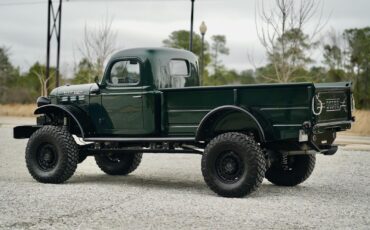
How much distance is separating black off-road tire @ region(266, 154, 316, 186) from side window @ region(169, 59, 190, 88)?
2082 millimetres

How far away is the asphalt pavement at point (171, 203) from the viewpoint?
24.6ft

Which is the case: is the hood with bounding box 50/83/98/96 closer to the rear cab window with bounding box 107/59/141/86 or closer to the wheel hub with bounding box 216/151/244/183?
the rear cab window with bounding box 107/59/141/86

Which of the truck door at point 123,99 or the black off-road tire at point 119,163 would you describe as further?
the black off-road tire at point 119,163

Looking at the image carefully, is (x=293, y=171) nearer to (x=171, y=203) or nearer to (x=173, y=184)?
(x=173, y=184)

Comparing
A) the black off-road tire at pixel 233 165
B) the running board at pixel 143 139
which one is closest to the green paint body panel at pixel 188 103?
the running board at pixel 143 139

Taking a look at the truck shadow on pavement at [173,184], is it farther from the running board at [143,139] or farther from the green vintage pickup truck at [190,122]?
the running board at [143,139]

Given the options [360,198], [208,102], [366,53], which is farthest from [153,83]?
[366,53]

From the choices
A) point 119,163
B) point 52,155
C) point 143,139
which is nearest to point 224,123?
point 143,139

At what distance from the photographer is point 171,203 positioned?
8.87 meters

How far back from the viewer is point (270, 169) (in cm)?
1120

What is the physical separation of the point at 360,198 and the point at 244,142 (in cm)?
200

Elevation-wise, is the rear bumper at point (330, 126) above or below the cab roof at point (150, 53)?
below

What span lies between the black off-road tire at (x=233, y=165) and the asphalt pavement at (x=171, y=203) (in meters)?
0.20

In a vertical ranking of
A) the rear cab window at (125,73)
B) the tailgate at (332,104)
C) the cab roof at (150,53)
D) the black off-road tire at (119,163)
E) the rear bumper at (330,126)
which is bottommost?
the black off-road tire at (119,163)
